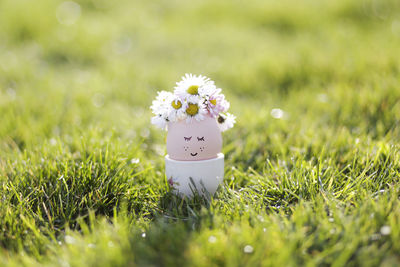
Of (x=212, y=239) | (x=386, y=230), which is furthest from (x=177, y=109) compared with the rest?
(x=386, y=230)

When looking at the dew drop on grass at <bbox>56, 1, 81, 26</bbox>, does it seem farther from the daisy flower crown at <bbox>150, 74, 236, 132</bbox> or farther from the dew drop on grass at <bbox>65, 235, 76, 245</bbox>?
the dew drop on grass at <bbox>65, 235, 76, 245</bbox>

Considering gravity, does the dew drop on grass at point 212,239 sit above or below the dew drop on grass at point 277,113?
Answer: below

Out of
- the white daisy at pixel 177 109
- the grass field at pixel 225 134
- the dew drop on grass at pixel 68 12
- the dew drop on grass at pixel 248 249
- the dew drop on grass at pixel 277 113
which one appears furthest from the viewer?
the dew drop on grass at pixel 68 12

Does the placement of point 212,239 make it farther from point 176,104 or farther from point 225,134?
point 225,134

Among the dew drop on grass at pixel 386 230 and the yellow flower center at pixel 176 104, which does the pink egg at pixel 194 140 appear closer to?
the yellow flower center at pixel 176 104

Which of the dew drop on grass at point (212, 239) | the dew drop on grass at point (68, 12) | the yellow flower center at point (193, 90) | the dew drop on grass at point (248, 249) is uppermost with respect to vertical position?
the dew drop on grass at point (68, 12)

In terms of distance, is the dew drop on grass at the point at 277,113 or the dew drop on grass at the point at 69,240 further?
the dew drop on grass at the point at 277,113

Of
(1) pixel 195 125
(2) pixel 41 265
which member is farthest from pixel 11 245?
(1) pixel 195 125

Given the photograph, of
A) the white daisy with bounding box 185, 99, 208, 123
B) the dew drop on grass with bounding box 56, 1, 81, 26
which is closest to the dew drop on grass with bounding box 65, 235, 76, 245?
the white daisy with bounding box 185, 99, 208, 123

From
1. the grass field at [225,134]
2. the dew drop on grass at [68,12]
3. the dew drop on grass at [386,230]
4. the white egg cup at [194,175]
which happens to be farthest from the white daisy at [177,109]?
the dew drop on grass at [68,12]
